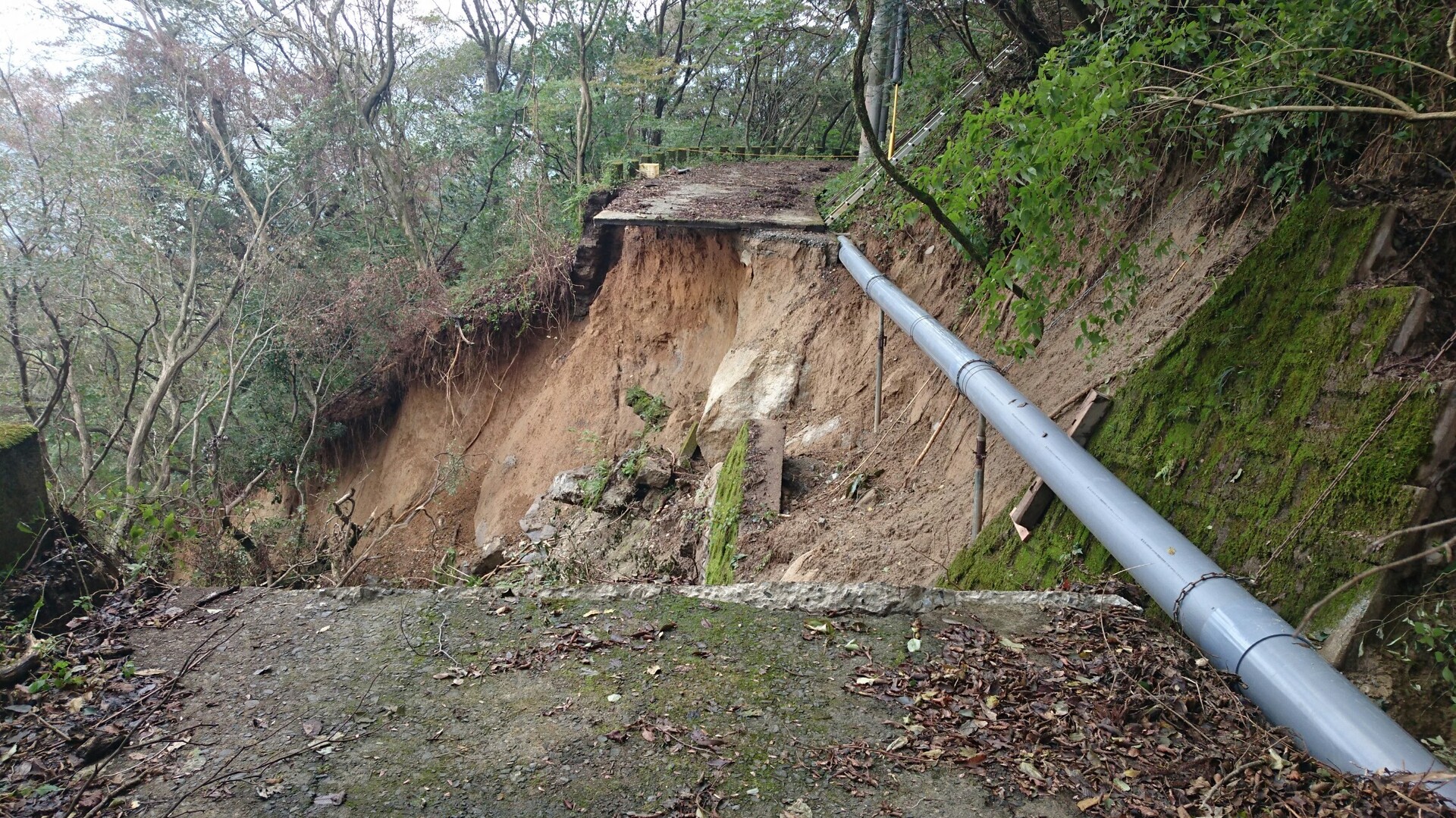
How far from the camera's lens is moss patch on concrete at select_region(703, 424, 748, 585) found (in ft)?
21.8

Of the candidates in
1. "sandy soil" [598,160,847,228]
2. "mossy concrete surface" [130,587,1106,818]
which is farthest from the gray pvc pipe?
"sandy soil" [598,160,847,228]

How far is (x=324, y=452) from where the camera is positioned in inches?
608

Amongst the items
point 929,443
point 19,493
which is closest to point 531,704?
point 19,493

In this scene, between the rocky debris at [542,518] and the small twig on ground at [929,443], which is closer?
the small twig on ground at [929,443]

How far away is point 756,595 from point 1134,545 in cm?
181

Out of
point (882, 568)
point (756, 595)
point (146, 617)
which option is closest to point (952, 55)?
point (882, 568)

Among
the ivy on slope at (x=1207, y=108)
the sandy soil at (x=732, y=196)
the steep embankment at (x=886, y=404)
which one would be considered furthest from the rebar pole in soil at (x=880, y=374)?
the sandy soil at (x=732, y=196)

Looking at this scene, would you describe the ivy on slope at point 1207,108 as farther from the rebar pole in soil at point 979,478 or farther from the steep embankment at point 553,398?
the steep embankment at point 553,398

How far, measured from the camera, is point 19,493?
3811 millimetres

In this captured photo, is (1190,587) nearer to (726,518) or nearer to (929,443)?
(929,443)

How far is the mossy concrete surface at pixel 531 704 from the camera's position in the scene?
2643mm

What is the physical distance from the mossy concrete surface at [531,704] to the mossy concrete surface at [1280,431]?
628mm

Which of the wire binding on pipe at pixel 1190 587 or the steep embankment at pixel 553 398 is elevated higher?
the wire binding on pipe at pixel 1190 587

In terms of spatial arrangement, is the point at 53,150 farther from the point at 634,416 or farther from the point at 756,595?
the point at 756,595
